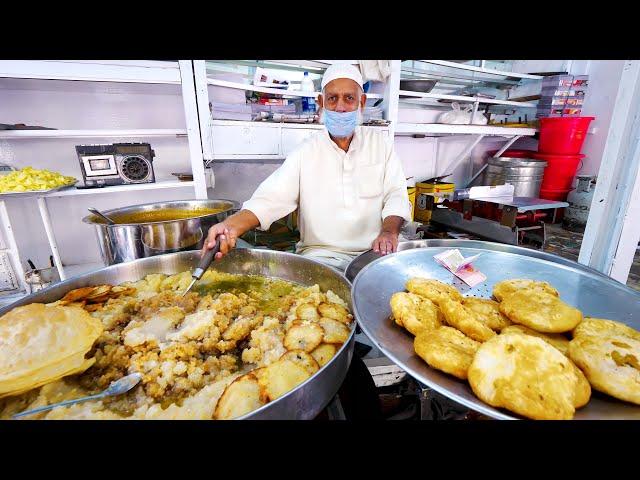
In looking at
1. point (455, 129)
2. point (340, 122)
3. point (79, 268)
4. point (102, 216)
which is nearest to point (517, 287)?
point (340, 122)

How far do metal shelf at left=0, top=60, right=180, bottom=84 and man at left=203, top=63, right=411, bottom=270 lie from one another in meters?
1.41

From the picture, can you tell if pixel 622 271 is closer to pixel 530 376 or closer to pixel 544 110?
pixel 530 376

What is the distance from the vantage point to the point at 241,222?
1.97 meters

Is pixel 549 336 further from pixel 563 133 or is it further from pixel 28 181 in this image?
pixel 563 133

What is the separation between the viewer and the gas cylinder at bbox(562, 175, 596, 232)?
17.8 ft

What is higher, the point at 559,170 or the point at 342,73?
the point at 342,73

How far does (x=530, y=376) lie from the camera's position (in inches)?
27.6

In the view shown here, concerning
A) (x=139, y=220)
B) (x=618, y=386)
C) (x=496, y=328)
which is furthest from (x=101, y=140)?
(x=618, y=386)

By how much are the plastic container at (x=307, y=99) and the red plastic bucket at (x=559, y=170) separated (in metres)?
4.52

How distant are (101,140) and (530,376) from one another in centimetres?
447

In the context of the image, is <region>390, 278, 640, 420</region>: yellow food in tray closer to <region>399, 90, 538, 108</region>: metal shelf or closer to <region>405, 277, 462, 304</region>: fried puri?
<region>405, 277, 462, 304</region>: fried puri

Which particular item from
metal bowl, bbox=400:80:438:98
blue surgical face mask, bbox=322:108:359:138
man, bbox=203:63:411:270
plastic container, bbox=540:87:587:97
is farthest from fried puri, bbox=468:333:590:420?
plastic container, bbox=540:87:587:97

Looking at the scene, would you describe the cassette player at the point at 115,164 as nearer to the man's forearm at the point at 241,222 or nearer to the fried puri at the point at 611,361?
the man's forearm at the point at 241,222

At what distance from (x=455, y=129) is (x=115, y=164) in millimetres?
4441
